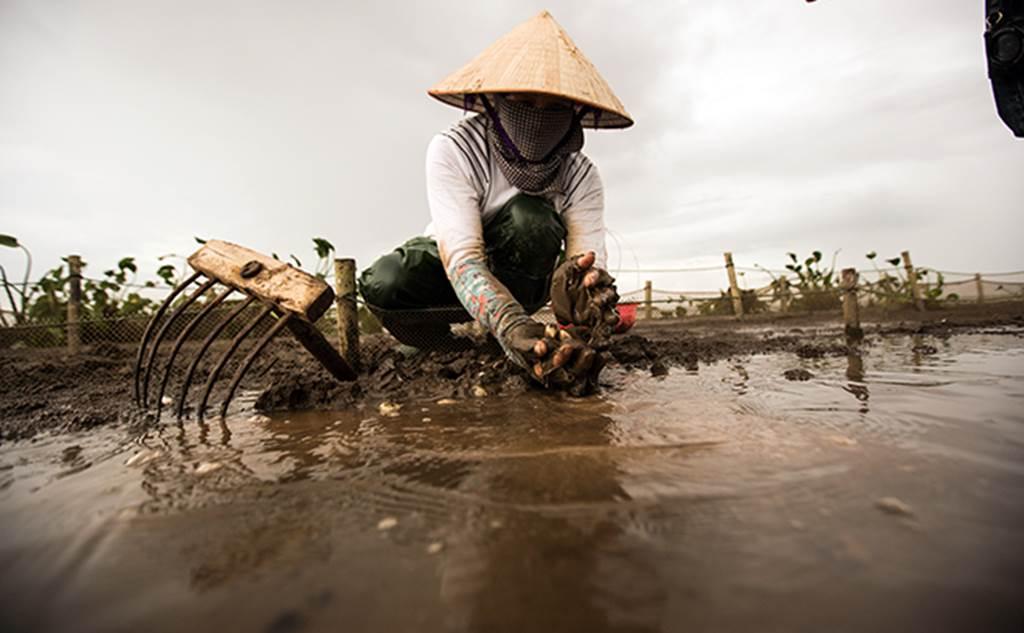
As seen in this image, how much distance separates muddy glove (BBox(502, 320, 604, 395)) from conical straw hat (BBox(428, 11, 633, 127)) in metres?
0.88

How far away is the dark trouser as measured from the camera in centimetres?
210

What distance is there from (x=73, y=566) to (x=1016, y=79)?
4824mm

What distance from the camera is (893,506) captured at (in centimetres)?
67

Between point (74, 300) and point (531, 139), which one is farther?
point (74, 300)

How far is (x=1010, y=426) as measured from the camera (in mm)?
1061

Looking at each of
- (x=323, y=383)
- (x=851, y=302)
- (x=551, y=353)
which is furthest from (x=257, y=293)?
(x=851, y=302)

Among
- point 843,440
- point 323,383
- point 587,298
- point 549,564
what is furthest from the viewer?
point 323,383

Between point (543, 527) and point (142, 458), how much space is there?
3.42 feet

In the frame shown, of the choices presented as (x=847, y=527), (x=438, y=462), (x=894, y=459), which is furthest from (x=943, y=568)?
(x=438, y=462)

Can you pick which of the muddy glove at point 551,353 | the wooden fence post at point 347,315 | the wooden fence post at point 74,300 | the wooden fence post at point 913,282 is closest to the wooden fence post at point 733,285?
the wooden fence post at point 913,282

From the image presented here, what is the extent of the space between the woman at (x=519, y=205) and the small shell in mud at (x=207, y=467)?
2.77ft

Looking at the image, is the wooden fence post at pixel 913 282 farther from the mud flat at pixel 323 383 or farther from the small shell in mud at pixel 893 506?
the small shell in mud at pixel 893 506

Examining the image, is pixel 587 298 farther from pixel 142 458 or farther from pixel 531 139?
pixel 142 458

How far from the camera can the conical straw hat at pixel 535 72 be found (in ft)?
5.50
